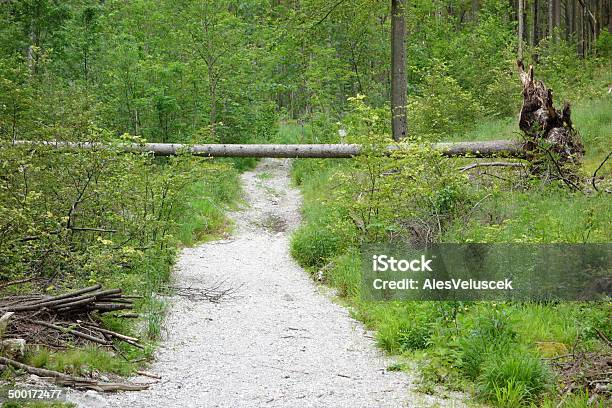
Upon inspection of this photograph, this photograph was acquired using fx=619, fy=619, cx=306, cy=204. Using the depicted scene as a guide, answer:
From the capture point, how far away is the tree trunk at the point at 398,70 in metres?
14.4

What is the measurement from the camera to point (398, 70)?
14641 mm

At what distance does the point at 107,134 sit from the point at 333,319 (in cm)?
447

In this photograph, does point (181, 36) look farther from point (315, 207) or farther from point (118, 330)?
point (118, 330)

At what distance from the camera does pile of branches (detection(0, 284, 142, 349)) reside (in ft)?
19.2

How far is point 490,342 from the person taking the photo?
5.79 meters

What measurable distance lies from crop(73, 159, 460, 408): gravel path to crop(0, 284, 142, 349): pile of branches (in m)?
0.68

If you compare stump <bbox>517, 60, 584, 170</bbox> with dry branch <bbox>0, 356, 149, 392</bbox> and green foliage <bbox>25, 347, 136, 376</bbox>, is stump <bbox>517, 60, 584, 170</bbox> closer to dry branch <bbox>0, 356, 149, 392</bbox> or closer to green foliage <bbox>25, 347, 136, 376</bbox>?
green foliage <bbox>25, 347, 136, 376</bbox>

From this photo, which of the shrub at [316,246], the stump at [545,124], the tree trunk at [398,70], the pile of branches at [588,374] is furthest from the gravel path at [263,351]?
the stump at [545,124]

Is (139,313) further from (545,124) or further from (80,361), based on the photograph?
(545,124)

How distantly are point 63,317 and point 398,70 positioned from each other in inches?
412

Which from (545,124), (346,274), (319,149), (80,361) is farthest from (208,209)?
(80,361)

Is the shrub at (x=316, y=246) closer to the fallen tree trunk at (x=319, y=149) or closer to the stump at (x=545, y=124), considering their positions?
the fallen tree trunk at (x=319, y=149)

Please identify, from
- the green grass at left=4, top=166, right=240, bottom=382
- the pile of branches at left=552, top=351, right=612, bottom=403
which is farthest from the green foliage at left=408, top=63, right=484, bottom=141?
the pile of branches at left=552, top=351, right=612, bottom=403

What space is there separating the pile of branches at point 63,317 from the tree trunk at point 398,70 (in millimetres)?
9345
